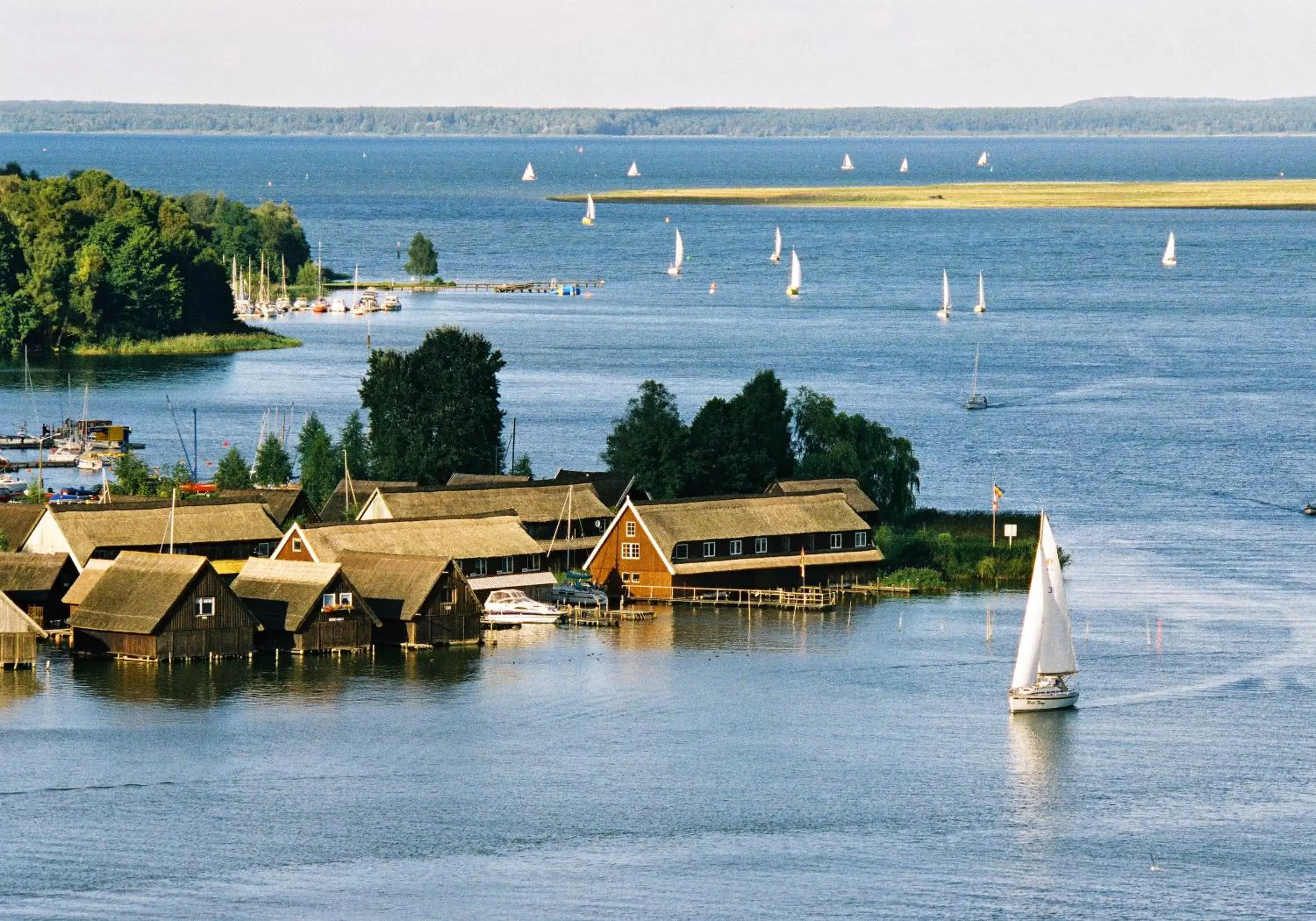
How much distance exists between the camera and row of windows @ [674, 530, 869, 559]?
73125mm

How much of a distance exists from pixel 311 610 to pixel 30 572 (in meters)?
8.26

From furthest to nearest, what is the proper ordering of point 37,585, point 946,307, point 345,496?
point 946,307
point 345,496
point 37,585

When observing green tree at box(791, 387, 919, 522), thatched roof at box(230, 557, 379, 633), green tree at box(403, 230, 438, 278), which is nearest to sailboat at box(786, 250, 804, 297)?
green tree at box(403, 230, 438, 278)

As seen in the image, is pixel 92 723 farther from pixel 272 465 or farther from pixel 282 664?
pixel 272 465

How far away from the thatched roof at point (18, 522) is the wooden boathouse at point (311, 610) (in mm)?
8263

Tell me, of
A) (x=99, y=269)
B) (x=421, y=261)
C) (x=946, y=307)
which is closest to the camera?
(x=99, y=269)

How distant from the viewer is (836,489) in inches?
3100

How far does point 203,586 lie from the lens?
63.4m

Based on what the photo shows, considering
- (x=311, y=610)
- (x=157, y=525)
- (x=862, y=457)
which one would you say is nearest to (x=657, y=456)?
(x=862, y=457)

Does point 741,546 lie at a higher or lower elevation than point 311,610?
higher

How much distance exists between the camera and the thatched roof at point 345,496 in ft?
253

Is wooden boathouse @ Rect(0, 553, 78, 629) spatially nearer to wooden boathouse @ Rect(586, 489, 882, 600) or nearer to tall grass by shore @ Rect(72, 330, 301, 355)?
wooden boathouse @ Rect(586, 489, 882, 600)

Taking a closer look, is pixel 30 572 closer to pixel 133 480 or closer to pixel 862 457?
pixel 133 480

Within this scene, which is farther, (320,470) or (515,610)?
(320,470)
